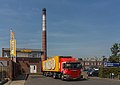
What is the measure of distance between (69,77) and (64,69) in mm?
1420

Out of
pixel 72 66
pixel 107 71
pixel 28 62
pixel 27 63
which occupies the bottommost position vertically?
pixel 107 71

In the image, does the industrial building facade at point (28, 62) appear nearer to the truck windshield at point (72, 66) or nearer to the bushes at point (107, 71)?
the bushes at point (107, 71)

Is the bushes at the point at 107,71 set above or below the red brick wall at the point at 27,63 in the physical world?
below

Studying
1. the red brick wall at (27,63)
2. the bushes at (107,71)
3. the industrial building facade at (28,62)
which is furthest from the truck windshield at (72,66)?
the red brick wall at (27,63)

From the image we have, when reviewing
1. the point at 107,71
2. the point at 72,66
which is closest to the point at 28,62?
the point at 107,71

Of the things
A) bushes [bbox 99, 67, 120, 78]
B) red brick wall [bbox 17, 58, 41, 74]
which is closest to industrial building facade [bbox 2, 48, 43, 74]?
red brick wall [bbox 17, 58, 41, 74]

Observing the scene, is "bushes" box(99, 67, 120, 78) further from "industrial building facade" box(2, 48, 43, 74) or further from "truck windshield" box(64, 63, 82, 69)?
"industrial building facade" box(2, 48, 43, 74)

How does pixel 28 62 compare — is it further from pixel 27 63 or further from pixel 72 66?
pixel 72 66

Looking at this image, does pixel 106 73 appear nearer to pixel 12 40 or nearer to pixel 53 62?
pixel 53 62

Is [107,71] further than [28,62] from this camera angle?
No

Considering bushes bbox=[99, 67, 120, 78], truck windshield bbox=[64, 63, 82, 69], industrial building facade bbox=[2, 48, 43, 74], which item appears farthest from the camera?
industrial building facade bbox=[2, 48, 43, 74]

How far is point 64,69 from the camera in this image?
38594 mm

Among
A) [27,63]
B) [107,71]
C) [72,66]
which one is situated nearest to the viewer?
[72,66]

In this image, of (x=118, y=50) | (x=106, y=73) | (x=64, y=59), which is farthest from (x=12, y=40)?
(x=118, y=50)
